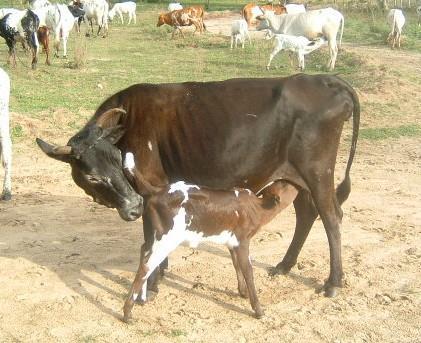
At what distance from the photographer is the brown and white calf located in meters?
4.88

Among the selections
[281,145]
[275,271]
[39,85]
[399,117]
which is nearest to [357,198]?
[275,271]

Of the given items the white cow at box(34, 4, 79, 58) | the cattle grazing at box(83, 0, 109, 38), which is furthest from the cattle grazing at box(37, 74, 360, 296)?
the cattle grazing at box(83, 0, 109, 38)

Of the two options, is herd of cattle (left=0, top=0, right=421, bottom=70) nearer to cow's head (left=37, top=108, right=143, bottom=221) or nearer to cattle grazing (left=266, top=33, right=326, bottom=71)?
cattle grazing (left=266, top=33, right=326, bottom=71)

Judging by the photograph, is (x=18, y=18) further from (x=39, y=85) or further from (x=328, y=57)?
(x=328, y=57)

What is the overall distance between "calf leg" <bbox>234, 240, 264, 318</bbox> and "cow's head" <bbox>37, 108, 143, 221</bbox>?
849mm

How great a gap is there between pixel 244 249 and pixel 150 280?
984mm

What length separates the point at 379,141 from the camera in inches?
437

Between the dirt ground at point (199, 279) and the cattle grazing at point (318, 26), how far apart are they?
11676mm

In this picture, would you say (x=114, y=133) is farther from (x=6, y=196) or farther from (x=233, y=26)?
(x=233, y=26)

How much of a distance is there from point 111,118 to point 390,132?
24.6 feet

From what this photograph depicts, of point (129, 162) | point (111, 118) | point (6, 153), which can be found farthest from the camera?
point (6, 153)

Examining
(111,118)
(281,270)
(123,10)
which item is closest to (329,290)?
(281,270)

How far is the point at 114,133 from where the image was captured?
5.15 metres

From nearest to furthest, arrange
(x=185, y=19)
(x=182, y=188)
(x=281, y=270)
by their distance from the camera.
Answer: (x=182, y=188) → (x=281, y=270) → (x=185, y=19)
